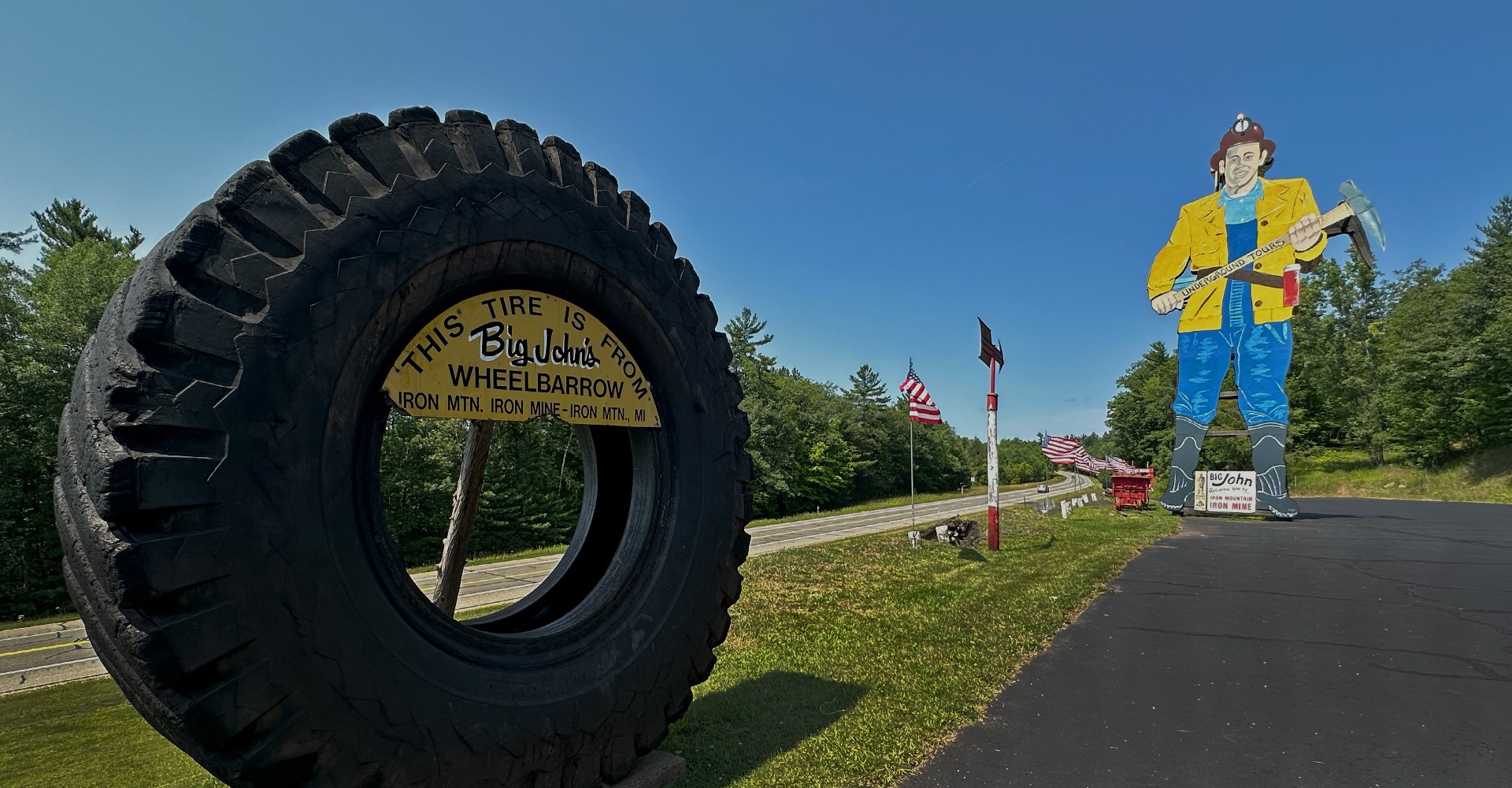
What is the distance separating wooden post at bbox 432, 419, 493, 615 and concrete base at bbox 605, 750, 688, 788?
1.34 metres

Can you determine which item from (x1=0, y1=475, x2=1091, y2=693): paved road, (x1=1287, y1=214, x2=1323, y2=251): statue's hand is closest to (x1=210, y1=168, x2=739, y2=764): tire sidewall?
(x1=0, y1=475, x2=1091, y2=693): paved road

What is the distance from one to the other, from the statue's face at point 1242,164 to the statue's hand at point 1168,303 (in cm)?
359

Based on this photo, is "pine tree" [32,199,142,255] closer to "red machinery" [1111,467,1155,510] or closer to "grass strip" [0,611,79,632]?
"grass strip" [0,611,79,632]

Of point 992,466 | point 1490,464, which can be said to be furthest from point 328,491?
point 1490,464

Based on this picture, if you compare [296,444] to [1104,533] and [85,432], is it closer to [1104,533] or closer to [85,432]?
[85,432]

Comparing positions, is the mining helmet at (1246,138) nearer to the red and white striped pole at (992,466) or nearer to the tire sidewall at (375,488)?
the red and white striped pole at (992,466)

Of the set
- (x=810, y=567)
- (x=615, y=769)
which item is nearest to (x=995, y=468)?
(x=810, y=567)

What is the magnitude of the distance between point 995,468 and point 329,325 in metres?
13.1

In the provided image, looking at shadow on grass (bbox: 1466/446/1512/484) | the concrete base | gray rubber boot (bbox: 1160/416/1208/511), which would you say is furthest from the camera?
shadow on grass (bbox: 1466/446/1512/484)

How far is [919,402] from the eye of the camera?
16.4 meters

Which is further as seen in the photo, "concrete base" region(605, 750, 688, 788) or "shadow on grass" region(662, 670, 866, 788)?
"shadow on grass" region(662, 670, 866, 788)

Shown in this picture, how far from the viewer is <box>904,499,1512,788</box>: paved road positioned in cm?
385

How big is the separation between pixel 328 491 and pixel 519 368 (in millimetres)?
866

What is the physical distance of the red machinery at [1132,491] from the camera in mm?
26359
